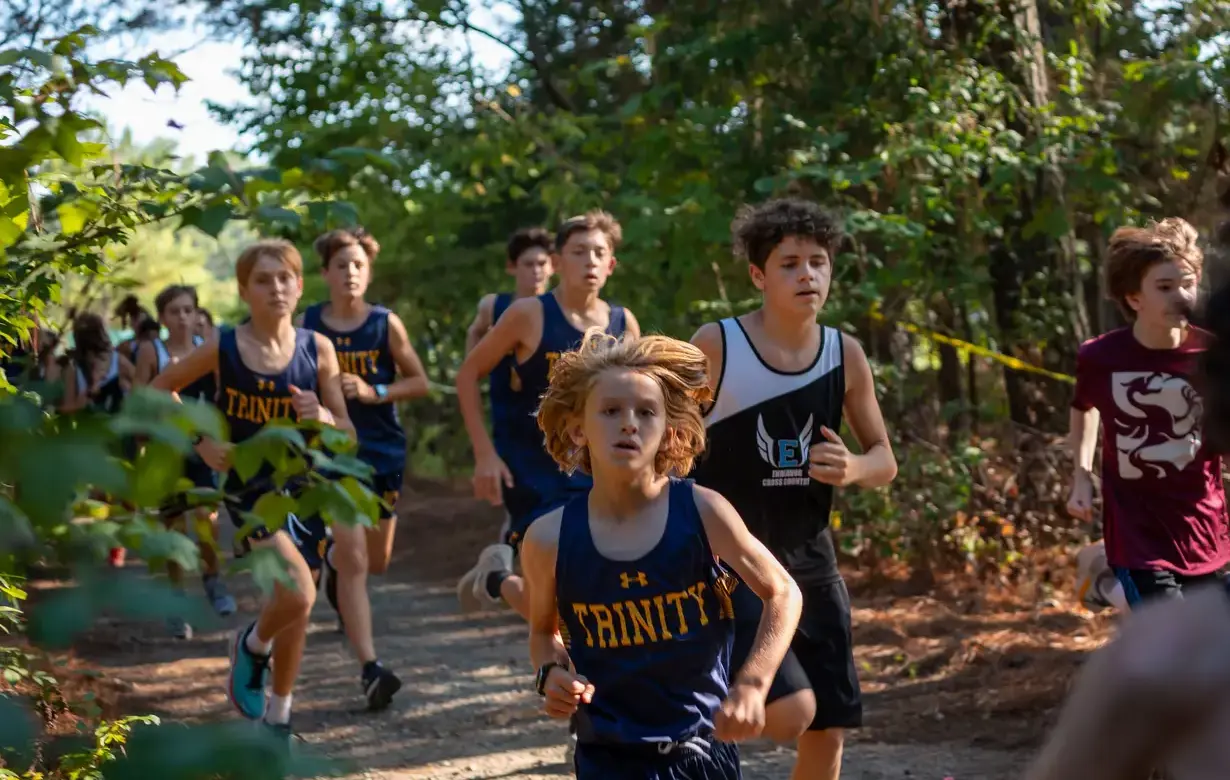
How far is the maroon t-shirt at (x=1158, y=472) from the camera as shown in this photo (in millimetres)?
5652

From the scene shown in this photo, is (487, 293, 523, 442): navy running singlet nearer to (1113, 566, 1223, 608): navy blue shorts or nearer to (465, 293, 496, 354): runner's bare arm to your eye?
(465, 293, 496, 354): runner's bare arm

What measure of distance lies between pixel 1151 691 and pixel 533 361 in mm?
6095

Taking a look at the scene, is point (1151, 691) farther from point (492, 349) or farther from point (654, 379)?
point (492, 349)

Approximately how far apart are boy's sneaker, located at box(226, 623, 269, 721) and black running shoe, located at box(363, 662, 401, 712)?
88 centimetres

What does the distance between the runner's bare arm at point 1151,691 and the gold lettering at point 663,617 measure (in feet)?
8.15

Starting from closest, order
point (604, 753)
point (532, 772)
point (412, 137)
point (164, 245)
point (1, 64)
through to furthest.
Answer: point (1, 64), point (604, 753), point (532, 772), point (412, 137), point (164, 245)

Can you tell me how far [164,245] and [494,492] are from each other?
56.5 metres

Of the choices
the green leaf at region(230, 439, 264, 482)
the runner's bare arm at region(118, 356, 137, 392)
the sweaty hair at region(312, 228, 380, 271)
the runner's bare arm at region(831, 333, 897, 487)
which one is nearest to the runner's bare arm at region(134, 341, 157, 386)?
the runner's bare arm at region(118, 356, 137, 392)

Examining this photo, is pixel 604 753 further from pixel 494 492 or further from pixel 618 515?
pixel 494 492

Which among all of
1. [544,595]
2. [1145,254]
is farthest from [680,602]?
[1145,254]

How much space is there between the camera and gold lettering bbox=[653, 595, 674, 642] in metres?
4.04

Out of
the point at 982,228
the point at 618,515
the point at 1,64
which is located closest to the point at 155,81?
the point at 1,64

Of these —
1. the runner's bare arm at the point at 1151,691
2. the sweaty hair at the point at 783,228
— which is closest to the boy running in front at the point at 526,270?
the sweaty hair at the point at 783,228

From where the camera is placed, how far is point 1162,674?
4.86 ft
